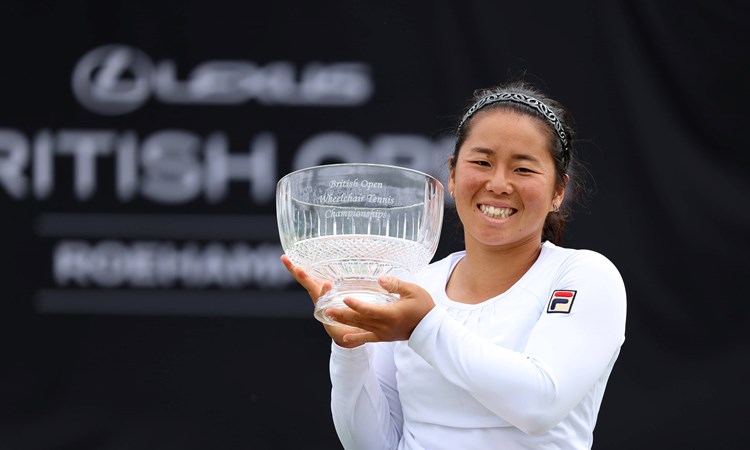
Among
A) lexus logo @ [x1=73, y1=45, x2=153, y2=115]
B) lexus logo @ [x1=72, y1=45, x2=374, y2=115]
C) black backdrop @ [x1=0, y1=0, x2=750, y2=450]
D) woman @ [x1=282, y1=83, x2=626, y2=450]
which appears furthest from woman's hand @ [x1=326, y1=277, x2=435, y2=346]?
lexus logo @ [x1=73, y1=45, x2=153, y2=115]

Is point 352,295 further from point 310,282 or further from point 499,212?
point 499,212

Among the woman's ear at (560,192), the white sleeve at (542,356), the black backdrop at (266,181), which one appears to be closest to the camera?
the white sleeve at (542,356)

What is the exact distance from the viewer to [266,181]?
3451 millimetres

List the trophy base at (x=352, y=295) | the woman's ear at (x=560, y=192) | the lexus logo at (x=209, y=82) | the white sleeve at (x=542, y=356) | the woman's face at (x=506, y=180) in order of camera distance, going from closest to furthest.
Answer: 1. the white sleeve at (x=542, y=356)
2. the trophy base at (x=352, y=295)
3. the woman's face at (x=506, y=180)
4. the woman's ear at (x=560, y=192)
5. the lexus logo at (x=209, y=82)

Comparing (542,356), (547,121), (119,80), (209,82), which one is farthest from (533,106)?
(119,80)

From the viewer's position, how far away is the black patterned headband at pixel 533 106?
187 cm

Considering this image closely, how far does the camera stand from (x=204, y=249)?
136 inches

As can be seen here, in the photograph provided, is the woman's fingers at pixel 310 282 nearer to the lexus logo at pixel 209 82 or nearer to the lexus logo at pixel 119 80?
the lexus logo at pixel 209 82

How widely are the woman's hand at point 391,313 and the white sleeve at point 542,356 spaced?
0.02m

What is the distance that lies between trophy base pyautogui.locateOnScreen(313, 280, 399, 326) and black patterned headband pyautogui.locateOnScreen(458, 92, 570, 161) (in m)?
0.43

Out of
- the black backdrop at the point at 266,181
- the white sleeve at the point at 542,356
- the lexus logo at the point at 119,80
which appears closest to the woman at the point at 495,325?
the white sleeve at the point at 542,356

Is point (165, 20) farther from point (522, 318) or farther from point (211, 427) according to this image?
point (522, 318)

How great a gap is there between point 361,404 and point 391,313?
35 centimetres

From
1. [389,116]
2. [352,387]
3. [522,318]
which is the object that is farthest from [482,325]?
[389,116]
